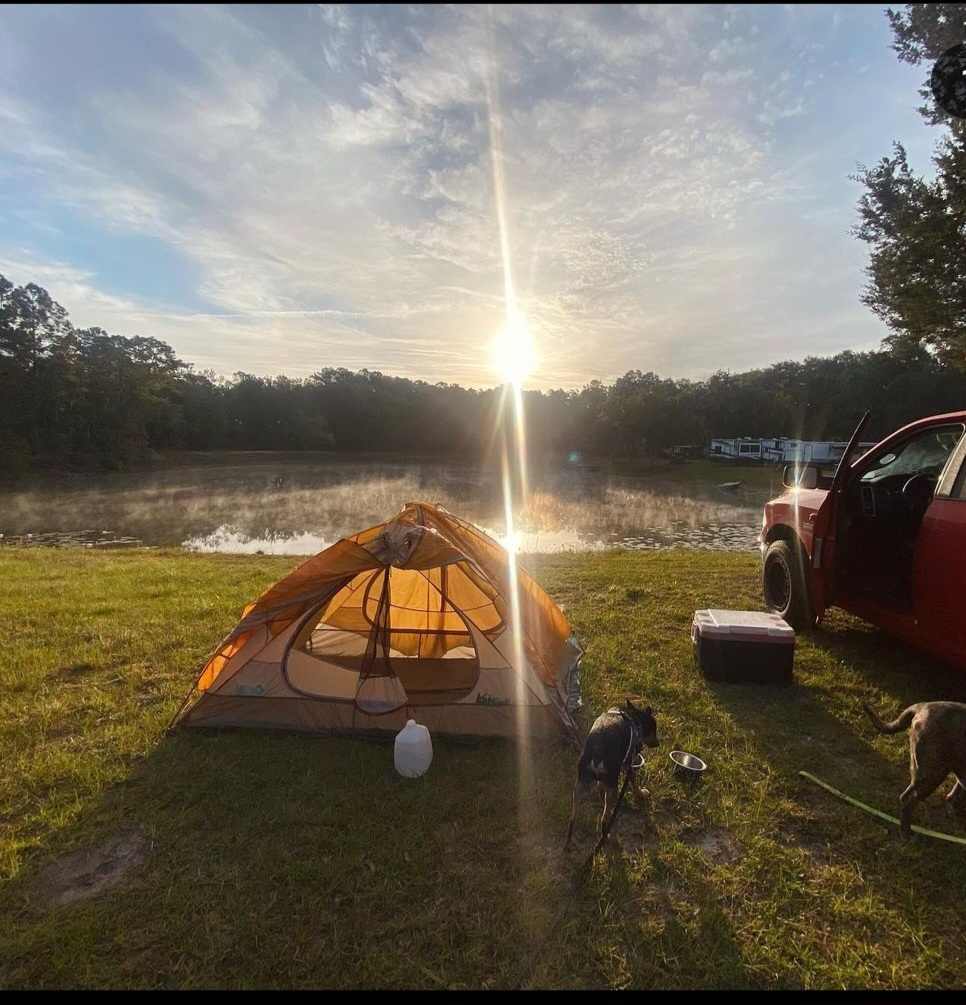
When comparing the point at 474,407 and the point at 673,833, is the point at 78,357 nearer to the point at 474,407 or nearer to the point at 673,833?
the point at 474,407

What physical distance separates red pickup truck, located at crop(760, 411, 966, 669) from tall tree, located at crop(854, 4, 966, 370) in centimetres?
804

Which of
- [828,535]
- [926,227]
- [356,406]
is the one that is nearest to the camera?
[828,535]

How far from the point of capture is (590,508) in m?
22.0

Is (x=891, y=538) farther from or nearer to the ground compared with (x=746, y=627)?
farther from the ground

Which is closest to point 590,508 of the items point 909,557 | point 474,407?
point 909,557

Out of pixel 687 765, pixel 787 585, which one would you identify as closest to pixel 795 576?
pixel 787 585

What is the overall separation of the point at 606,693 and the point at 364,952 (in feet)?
9.04

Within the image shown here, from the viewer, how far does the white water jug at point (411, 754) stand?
11.4 ft

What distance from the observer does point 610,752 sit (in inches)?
111

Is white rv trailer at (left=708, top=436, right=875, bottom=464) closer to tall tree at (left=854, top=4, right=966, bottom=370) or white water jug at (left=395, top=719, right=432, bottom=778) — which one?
tall tree at (left=854, top=4, right=966, bottom=370)

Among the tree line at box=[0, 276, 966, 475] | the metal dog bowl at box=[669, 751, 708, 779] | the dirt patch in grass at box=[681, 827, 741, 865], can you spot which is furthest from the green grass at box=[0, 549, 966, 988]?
the tree line at box=[0, 276, 966, 475]

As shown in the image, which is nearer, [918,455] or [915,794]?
[915,794]

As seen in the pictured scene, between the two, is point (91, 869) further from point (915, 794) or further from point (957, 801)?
point (957, 801)

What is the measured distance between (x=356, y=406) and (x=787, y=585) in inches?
2741
